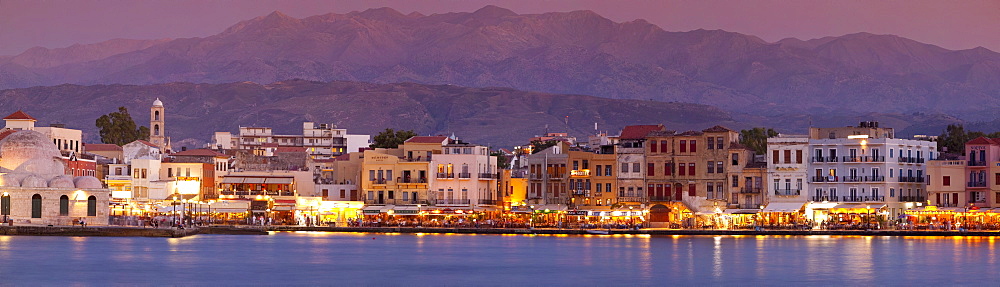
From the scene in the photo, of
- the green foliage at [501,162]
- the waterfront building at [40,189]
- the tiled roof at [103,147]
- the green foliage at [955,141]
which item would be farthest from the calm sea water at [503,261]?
the green foliage at [501,162]

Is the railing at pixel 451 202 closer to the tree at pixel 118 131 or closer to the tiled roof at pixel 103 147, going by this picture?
the tiled roof at pixel 103 147

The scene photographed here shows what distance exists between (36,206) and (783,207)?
45.5 m

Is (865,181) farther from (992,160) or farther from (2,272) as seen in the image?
(2,272)

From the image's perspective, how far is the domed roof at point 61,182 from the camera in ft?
283

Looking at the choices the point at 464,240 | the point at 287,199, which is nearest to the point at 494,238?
the point at 464,240

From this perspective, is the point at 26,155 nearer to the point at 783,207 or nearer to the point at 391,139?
the point at 391,139

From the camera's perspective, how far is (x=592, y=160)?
95.6 metres

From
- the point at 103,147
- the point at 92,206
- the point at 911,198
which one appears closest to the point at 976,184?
the point at 911,198

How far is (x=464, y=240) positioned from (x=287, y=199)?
1564 cm

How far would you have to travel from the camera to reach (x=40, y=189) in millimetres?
85625

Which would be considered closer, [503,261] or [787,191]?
[503,261]

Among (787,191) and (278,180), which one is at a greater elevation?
(278,180)

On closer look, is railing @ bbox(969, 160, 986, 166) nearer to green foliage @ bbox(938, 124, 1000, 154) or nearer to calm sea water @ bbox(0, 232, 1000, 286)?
calm sea water @ bbox(0, 232, 1000, 286)

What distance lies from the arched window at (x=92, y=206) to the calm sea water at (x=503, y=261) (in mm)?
2214
